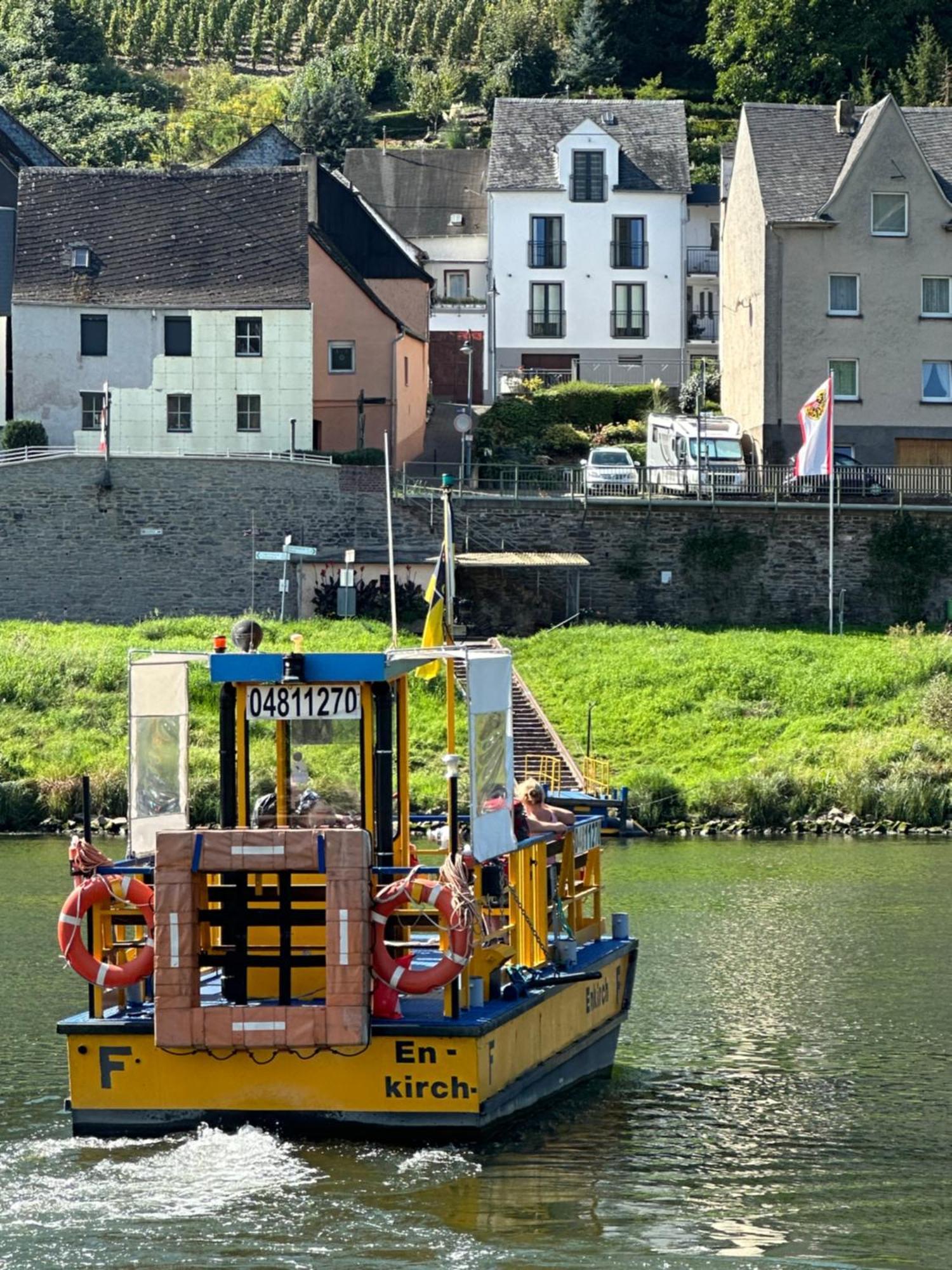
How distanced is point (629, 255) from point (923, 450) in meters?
18.2

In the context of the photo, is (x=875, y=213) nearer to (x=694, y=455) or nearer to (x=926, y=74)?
(x=694, y=455)

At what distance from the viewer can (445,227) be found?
8725cm

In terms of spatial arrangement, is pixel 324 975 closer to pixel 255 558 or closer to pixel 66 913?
pixel 66 913

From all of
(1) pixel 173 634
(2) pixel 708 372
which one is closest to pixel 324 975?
(1) pixel 173 634

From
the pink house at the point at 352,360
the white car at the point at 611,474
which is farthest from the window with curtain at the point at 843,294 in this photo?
the pink house at the point at 352,360

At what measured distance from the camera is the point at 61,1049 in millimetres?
22344

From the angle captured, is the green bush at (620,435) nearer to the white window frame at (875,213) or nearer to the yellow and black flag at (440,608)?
the white window frame at (875,213)

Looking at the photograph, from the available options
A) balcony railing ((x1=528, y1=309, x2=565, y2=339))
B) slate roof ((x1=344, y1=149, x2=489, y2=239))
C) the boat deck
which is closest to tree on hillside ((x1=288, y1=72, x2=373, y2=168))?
slate roof ((x1=344, y1=149, x2=489, y2=239))

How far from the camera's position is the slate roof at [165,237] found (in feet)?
191

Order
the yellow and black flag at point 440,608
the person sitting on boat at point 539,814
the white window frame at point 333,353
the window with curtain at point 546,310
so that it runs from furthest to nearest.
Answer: the window with curtain at point 546,310 < the white window frame at point 333,353 < the person sitting on boat at point 539,814 < the yellow and black flag at point 440,608

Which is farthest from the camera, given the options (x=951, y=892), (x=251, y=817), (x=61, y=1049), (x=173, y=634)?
(x=173, y=634)

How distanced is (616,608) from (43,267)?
55.9 ft

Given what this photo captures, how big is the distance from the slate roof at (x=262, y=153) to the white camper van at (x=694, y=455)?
63.2 feet

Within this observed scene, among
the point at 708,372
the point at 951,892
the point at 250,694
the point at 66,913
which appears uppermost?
the point at 708,372
